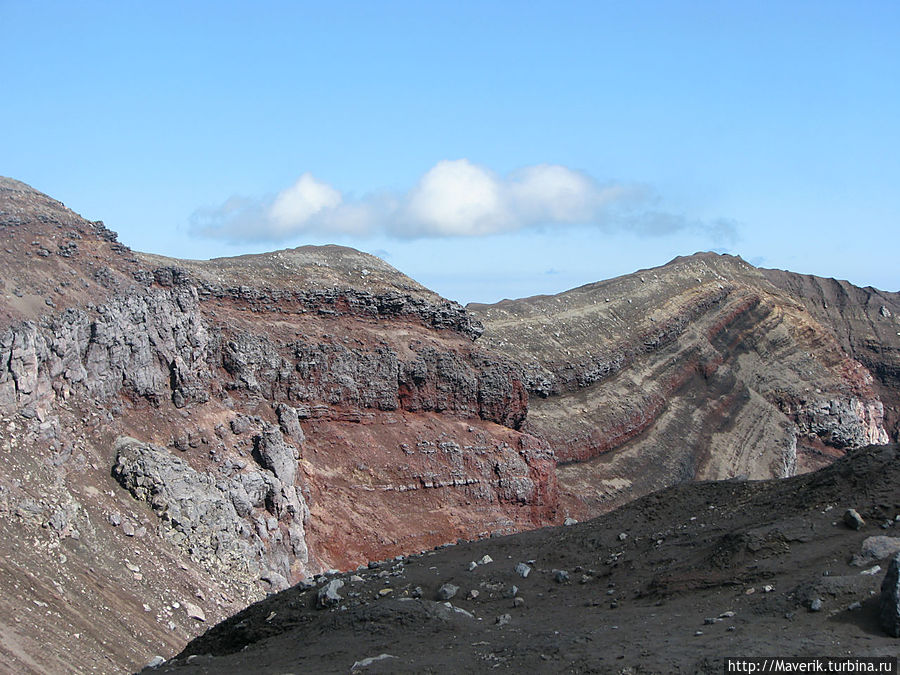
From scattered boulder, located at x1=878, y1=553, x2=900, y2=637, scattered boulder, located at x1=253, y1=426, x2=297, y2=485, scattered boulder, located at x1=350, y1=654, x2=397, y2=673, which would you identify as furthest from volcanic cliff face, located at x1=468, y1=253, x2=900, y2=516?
scattered boulder, located at x1=878, y1=553, x2=900, y2=637

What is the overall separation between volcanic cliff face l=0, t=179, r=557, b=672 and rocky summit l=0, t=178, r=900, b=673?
0.09 metres

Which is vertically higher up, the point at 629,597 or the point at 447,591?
the point at 629,597

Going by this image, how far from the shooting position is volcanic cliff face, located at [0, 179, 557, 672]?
83.1 feet

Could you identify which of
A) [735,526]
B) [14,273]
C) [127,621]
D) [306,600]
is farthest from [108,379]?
[735,526]

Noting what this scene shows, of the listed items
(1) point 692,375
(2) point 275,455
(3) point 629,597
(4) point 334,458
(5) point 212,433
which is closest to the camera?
(3) point 629,597

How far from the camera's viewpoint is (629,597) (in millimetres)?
14562

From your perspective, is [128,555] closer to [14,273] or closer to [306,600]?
[14,273]

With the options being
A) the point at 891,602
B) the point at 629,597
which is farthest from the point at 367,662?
the point at 891,602

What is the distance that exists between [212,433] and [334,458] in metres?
6.25

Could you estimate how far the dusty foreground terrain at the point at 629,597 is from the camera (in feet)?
38.7

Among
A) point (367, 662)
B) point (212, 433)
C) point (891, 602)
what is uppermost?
point (212, 433)

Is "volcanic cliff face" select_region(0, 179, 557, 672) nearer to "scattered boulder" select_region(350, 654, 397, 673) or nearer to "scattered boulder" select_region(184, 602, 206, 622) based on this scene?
"scattered boulder" select_region(184, 602, 206, 622)

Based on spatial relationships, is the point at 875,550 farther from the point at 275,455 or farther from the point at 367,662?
the point at 275,455

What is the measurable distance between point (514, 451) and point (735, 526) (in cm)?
2815
